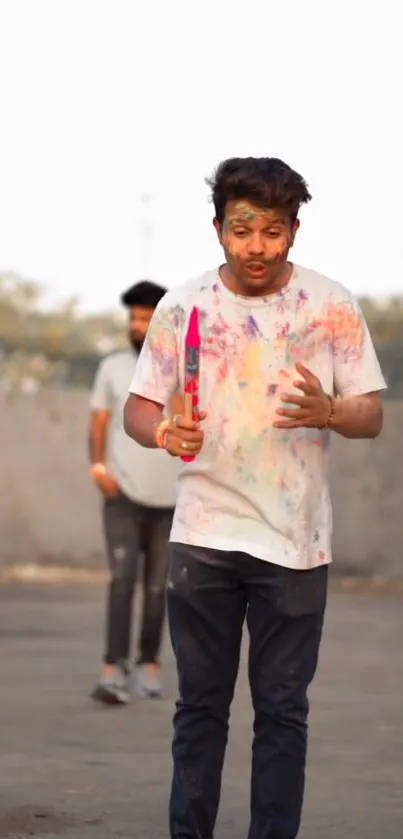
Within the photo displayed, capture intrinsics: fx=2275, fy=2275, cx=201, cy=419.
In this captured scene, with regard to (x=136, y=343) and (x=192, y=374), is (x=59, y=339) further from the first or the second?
(x=192, y=374)

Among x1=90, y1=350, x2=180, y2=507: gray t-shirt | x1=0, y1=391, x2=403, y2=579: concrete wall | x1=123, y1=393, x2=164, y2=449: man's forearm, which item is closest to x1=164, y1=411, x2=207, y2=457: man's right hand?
x1=123, y1=393, x2=164, y2=449: man's forearm

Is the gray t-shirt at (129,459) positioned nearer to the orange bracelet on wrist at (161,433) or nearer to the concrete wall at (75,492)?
the orange bracelet on wrist at (161,433)

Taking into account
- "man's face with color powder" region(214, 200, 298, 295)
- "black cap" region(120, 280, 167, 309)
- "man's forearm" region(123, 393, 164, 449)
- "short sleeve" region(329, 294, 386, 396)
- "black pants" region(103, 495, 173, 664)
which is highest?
"black cap" region(120, 280, 167, 309)

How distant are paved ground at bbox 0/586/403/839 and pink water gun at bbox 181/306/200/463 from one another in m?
1.74

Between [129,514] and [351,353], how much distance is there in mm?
4639

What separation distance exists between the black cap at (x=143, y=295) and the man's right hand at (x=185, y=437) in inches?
189

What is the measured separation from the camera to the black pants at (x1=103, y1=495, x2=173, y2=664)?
10594 mm

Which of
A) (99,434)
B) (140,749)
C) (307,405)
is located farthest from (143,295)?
(307,405)

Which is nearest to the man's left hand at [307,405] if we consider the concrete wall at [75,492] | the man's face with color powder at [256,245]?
the man's face with color powder at [256,245]

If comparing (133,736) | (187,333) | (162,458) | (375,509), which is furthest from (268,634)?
(375,509)

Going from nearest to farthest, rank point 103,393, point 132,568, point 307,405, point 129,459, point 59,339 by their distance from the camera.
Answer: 1. point 307,405
2. point 129,459
3. point 132,568
4. point 103,393
5. point 59,339

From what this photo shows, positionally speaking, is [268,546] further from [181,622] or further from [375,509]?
[375,509]

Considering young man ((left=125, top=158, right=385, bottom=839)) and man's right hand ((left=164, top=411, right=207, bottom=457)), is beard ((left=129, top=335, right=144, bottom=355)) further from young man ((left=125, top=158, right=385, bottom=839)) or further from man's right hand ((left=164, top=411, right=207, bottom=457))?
man's right hand ((left=164, top=411, right=207, bottom=457))

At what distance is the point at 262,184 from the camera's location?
598cm
